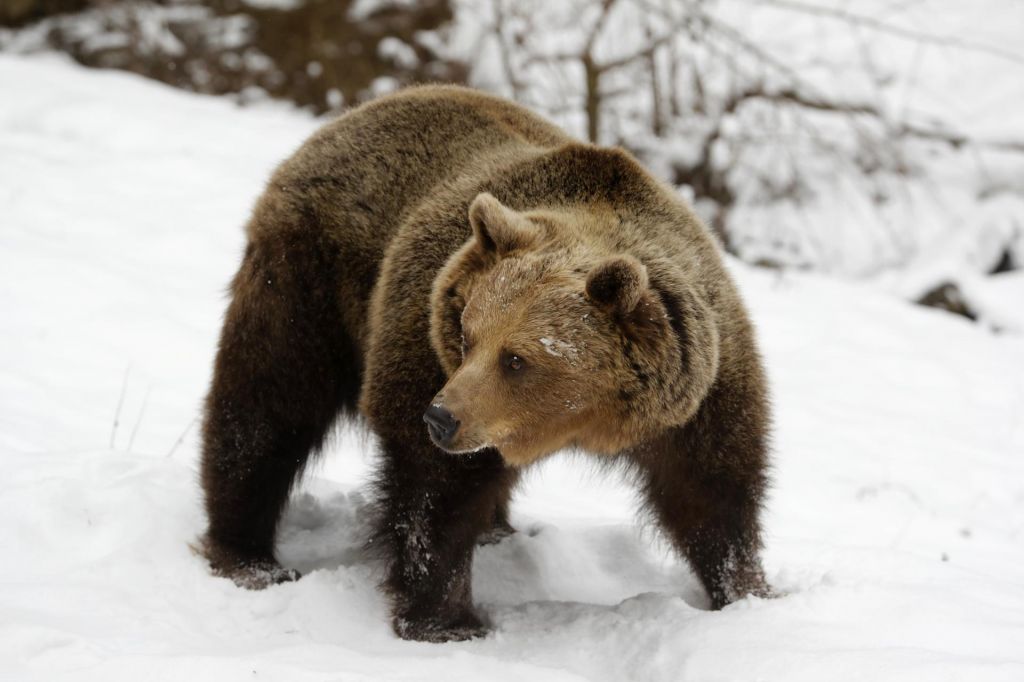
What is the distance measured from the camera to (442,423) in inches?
131

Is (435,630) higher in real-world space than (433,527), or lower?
lower

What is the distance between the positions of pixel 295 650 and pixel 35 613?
84 cm

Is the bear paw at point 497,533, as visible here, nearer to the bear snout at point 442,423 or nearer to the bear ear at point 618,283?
the bear snout at point 442,423

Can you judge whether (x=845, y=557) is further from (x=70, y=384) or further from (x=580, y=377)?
(x=70, y=384)

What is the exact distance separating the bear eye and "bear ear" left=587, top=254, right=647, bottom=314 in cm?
32

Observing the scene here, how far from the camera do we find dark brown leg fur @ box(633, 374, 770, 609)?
3936 millimetres

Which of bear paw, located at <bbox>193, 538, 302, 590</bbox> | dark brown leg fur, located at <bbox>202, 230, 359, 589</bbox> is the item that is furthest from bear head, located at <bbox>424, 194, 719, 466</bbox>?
bear paw, located at <bbox>193, 538, 302, 590</bbox>

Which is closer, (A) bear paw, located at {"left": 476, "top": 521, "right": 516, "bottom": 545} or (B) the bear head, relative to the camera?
(B) the bear head

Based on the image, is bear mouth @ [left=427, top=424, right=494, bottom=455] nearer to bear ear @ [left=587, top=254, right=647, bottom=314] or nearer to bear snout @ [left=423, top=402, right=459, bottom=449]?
bear snout @ [left=423, top=402, right=459, bottom=449]

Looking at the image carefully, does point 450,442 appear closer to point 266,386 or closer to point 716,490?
point 716,490

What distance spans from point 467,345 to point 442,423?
375mm

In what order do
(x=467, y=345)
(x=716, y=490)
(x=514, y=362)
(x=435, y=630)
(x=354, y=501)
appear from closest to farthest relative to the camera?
(x=514, y=362)
(x=467, y=345)
(x=716, y=490)
(x=435, y=630)
(x=354, y=501)

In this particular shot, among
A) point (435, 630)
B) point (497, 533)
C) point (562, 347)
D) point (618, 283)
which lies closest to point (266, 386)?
point (435, 630)

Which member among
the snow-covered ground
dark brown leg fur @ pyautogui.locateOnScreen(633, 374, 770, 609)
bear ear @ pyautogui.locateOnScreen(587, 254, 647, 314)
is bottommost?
the snow-covered ground
